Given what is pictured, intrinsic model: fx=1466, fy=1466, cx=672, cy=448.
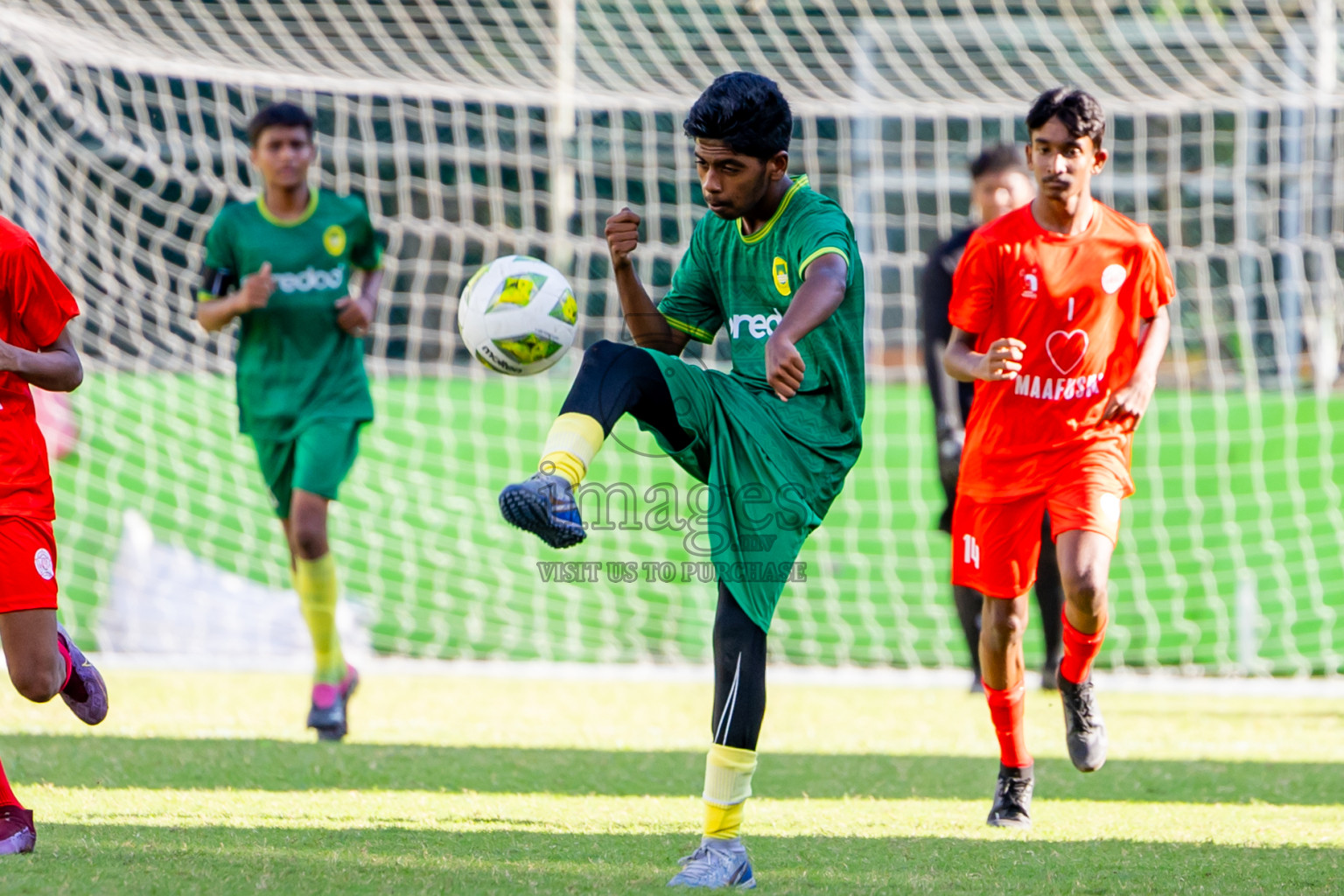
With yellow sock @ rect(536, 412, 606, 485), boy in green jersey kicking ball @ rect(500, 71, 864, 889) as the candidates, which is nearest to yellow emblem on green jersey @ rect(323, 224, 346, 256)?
boy in green jersey kicking ball @ rect(500, 71, 864, 889)

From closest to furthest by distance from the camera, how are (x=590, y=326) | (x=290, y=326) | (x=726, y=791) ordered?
(x=726, y=791) → (x=290, y=326) → (x=590, y=326)

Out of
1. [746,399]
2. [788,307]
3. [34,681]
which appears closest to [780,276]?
[788,307]

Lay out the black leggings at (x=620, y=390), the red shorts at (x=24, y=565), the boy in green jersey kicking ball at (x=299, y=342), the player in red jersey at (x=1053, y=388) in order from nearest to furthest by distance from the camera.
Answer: the black leggings at (x=620, y=390) → the red shorts at (x=24, y=565) → the player in red jersey at (x=1053, y=388) → the boy in green jersey kicking ball at (x=299, y=342)

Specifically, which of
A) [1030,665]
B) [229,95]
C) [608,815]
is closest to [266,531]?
[229,95]

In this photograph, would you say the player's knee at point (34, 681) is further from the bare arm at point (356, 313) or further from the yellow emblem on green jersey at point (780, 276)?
the bare arm at point (356, 313)

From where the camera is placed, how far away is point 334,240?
599 cm

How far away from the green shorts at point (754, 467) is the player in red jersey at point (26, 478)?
1448 millimetres

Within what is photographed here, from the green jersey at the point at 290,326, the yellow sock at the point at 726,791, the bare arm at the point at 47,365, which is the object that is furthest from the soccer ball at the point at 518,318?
the green jersey at the point at 290,326

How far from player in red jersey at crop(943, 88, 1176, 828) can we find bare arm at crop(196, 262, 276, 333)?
2.77 m

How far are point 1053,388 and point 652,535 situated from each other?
535 centimetres

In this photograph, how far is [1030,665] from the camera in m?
8.44

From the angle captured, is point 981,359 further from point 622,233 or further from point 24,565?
point 24,565

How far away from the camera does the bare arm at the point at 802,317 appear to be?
2.97 m

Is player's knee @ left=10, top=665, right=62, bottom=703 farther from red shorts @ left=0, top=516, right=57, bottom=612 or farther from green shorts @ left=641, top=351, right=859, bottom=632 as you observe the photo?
green shorts @ left=641, top=351, right=859, bottom=632
